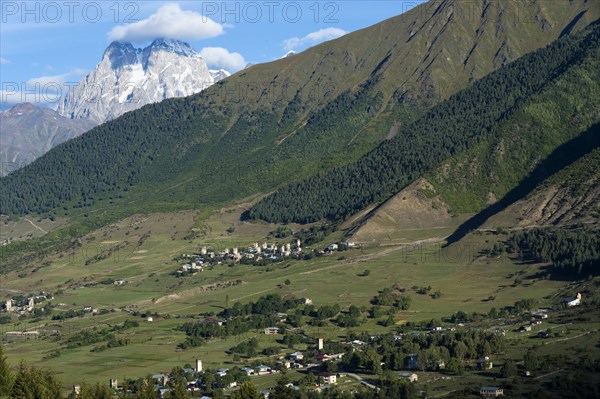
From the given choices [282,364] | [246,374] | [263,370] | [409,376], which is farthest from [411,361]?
[246,374]

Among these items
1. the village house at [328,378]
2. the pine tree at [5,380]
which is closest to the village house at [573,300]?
the village house at [328,378]

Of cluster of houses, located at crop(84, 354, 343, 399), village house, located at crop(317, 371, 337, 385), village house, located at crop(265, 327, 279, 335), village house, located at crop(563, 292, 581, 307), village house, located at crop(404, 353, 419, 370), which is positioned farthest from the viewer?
village house, located at crop(265, 327, 279, 335)

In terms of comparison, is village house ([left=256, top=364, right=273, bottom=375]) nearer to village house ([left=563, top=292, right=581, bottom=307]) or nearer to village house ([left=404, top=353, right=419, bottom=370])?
village house ([left=404, top=353, right=419, bottom=370])

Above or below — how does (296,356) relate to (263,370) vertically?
above

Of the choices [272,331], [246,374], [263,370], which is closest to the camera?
[246,374]

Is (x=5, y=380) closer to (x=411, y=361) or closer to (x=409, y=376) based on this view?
(x=409, y=376)

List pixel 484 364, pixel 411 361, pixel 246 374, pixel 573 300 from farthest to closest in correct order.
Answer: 1. pixel 573 300
2. pixel 246 374
3. pixel 411 361
4. pixel 484 364

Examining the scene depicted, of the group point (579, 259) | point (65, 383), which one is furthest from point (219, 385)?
point (579, 259)

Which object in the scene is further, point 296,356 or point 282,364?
point 296,356

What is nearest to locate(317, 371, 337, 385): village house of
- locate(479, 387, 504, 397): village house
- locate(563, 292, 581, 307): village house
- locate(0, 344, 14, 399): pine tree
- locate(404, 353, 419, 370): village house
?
locate(404, 353, 419, 370): village house

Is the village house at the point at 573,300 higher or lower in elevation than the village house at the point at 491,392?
higher

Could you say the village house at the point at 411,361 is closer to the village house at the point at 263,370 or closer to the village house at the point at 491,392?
the village house at the point at 263,370

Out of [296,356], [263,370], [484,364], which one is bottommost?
[484,364]

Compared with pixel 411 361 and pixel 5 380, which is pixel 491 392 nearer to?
pixel 411 361
